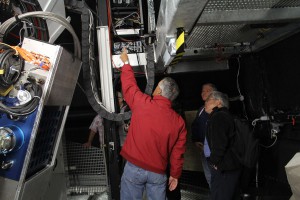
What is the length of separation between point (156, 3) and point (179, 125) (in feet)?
4.65

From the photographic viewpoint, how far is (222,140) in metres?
2.16

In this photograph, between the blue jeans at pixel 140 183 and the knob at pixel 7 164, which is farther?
the blue jeans at pixel 140 183

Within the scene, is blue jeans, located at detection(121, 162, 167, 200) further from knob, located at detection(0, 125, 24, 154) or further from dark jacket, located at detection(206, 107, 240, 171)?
knob, located at detection(0, 125, 24, 154)

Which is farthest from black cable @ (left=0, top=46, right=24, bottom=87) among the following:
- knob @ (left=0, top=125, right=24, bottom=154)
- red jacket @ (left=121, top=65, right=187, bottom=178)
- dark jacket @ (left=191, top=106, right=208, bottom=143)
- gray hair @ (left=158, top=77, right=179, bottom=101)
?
dark jacket @ (left=191, top=106, right=208, bottom=143)

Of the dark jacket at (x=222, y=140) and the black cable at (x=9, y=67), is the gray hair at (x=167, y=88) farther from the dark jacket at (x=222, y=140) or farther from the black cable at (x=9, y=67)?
the black cable at (x=9, y=67)

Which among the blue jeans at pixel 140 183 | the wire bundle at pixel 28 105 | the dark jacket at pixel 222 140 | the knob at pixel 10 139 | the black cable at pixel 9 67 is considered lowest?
the blue jeans at pixel 140 183

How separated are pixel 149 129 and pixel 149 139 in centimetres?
8

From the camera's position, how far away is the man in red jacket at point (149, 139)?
1.96 metres

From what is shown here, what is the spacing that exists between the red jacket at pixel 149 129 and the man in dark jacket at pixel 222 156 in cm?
37

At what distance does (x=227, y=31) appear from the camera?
2047 millimetres

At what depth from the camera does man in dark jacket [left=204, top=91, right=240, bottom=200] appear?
217 centimetres

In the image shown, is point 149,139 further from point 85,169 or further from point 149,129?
point 85,169

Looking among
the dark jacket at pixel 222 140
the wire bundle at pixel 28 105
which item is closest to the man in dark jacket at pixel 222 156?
the dark jacket at pixel 222 140

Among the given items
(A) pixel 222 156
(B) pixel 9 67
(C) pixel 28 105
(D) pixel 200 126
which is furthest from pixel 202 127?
(B) pixel 9 67
